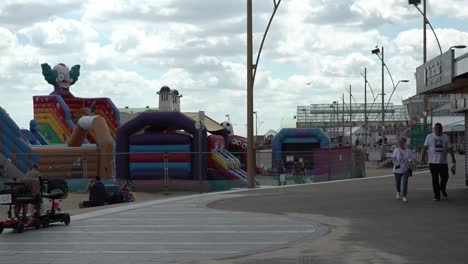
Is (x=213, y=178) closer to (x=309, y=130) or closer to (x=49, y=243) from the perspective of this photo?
(x=309, y=130)

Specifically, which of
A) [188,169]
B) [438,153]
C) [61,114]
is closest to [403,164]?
[438,153]

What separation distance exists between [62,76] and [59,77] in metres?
0.25

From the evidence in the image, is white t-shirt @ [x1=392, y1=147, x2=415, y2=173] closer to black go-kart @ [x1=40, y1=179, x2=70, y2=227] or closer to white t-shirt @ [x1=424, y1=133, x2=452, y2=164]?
white t-shirt @ [x1=424, y1=133, x2=452, y2=164]

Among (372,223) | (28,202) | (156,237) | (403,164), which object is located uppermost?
(403,164)

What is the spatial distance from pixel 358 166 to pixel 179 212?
818 inches

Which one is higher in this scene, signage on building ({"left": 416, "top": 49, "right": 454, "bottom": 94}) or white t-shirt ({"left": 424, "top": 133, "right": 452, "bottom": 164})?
signage on building ({"left": 416, "top": 49, "right": 454, "bottom": 94})

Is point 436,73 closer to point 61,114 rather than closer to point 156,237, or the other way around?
point 156,237

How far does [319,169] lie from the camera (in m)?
34.1

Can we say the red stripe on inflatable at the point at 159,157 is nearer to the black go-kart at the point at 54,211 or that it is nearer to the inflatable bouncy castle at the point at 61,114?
the inflatable bouncy castle at the point at 61,114

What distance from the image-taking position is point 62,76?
5462cm

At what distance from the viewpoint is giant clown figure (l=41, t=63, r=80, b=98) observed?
54.1 m

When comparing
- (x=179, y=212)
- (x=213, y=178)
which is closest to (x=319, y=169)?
(x=213, y=178)

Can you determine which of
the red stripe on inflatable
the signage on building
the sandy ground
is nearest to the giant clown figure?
the red stripe on inflatable

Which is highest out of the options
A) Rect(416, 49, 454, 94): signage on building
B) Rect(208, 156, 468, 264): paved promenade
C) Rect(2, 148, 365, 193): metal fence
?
Rect(416, 49, 454, 94): signage on building
